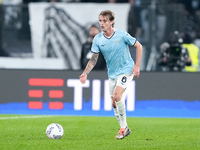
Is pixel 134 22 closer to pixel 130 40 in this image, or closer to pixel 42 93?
pixel 42 93

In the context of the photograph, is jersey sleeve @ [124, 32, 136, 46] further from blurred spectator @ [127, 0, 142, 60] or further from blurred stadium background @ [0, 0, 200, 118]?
blurred spectator @ [127, 0, 142, 60]

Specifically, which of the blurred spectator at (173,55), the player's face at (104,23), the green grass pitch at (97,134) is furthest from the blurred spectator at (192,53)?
the player's face at (104,23)

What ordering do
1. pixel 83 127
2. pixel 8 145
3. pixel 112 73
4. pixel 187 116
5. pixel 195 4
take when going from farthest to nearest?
pixel 195 4, pixel 187 116, pixel 83 127, pixel 112 73, pixel 8 145

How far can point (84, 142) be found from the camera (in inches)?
339

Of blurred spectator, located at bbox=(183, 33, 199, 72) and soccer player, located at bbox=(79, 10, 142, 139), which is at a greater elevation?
soccer player, located at bbox=(79, 10, 142, 139)

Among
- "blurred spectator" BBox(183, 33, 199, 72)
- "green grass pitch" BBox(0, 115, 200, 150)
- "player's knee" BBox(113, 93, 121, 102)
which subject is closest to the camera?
"green grass pitch" BBox(0, 115, 200, 150)

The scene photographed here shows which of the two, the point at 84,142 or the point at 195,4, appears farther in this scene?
the point at 195,4

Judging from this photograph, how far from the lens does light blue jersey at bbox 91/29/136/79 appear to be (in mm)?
9273

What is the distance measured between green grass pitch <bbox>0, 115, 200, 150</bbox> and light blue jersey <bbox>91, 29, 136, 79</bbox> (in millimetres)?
1126

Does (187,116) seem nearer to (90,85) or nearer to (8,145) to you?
(90,85)

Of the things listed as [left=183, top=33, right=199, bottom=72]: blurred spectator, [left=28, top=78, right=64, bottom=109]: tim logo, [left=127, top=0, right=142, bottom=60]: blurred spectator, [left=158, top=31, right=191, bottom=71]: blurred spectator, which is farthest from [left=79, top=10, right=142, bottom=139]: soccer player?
[left=183, top=33, right=199, bottom=72]: blurred spectator

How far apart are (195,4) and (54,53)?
5125 millimetres

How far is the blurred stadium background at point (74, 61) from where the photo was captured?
587 inches

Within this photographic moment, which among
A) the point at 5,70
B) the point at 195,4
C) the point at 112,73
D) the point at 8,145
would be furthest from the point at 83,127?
the point at 195,4
